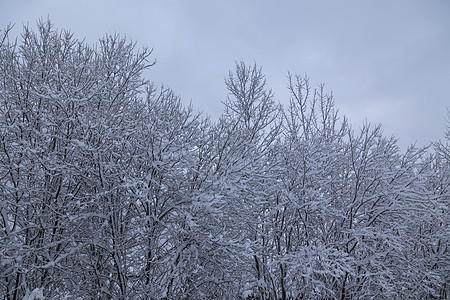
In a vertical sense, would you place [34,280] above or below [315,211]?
below

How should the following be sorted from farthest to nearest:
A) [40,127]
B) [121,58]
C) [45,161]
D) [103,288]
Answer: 1. [121,58]
2. [40,127]
3. [103,288]
4. [45,161]

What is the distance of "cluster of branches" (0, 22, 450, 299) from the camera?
6.73 m

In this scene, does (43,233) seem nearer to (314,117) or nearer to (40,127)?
Answer: (40,127)

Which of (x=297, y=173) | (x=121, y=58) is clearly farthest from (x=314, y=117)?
(x=121, y=58)

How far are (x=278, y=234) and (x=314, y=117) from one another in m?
4.94

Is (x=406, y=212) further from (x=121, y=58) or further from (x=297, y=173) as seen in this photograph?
(x=121, y=58)

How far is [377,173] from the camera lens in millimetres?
9023

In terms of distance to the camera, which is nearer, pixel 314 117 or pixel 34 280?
pixel 34 280

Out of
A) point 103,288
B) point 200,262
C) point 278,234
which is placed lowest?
point 103,288

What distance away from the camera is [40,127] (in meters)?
7.46

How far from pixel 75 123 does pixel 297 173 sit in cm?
553

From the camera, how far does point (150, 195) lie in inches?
278

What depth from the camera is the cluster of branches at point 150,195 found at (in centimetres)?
673

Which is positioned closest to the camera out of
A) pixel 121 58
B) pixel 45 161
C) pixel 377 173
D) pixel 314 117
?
pixel 45 161
